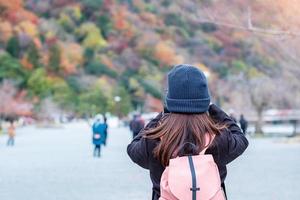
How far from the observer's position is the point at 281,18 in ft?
43.1

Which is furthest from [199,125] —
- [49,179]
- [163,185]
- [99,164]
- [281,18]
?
[99,164]

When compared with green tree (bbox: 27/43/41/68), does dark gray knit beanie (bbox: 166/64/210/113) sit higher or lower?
lower

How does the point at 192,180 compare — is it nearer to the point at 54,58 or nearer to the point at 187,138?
the point at 187,138

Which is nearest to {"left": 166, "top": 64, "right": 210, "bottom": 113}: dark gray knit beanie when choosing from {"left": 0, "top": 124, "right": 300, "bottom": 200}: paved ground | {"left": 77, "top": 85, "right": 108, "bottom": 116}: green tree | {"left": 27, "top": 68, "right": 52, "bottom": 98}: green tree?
{"left": 0, "top": 124, "right": 300, "bottom": 200}: paved ground

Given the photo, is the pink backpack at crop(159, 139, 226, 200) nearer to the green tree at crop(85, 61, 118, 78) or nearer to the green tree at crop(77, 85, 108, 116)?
the green tree at crop(77, 85, 108, 116)

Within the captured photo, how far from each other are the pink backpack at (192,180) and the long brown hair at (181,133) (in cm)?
6

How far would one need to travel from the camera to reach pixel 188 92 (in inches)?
102

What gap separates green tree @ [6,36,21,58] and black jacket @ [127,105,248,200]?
3104 inches

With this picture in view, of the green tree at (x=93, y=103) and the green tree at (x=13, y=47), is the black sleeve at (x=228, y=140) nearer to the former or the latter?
the green tree at (x=93, y=103)

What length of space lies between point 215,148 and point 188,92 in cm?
24

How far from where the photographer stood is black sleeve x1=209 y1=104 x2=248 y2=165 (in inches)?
103

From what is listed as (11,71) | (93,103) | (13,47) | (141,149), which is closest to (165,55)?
(93,103)

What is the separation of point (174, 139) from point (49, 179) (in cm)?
861

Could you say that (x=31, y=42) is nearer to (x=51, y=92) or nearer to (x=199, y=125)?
(x=51, y=92)
